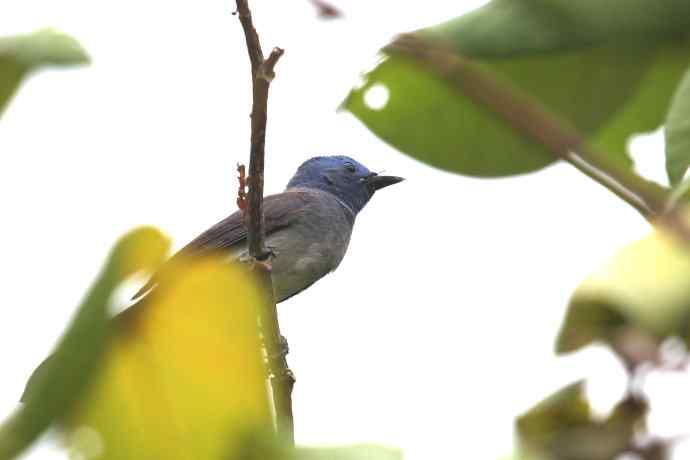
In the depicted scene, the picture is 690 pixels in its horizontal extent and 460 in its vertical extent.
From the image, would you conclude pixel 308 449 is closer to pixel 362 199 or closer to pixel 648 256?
pixel 648 256

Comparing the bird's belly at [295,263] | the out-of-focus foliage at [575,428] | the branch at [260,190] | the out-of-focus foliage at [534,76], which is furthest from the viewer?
the bird's belly at [295,263]

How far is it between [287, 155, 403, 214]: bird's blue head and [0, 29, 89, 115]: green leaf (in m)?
7.31

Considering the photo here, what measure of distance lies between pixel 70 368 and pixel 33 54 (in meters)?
0.28

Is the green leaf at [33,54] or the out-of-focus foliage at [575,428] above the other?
the green leaf at [33,54]

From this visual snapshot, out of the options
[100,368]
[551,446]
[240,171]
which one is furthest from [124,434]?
[240,171]

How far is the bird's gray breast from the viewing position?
664 centimetres

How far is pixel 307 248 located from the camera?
680cm

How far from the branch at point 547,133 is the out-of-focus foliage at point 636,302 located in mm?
59

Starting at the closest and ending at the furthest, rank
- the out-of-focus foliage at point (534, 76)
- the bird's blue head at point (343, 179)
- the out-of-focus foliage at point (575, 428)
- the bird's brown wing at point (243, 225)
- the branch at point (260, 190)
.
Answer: the out-of-focus foliage at point (575, 428), the out-of-focus foliage at point (534, 76), the branch at point (260, 190), the bird's brown wing at point (243, 225), the bird's blue head at point (343, 179)

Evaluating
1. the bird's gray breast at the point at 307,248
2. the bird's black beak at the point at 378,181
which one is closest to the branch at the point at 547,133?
the bird's gray breast at the point at 307,248

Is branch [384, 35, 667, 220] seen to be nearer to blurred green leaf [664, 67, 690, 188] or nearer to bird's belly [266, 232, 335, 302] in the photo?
blurred green leaf [664, 67, 690, 188]

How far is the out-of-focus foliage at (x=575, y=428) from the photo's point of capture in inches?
28.4

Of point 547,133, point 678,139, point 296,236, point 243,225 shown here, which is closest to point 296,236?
point 296,236

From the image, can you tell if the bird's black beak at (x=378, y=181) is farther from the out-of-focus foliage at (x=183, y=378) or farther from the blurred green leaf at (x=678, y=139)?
the out-of-focus foliage at (x=183, y=378)
